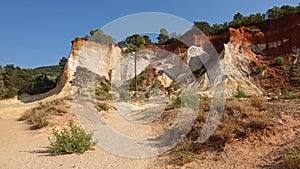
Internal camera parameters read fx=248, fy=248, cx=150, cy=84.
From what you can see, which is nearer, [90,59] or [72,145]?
[72,145]

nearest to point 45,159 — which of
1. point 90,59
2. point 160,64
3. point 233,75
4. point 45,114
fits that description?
point 45,114

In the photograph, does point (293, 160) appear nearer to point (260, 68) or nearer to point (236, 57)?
point (260, 68)

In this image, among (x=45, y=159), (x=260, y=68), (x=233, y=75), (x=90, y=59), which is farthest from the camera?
(x=90, y=59)

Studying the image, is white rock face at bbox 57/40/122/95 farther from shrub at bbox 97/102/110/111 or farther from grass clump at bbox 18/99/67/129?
grass clump at bbox 18/99/67/129

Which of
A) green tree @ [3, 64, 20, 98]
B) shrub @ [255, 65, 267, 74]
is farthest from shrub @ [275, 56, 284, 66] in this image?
green tree @ [3, 64, 20, 98]

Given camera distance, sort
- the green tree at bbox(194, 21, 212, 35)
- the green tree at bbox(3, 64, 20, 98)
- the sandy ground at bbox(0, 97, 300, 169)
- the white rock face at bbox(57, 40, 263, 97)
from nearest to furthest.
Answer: the sandy ground at bbox(0, 97, 300, 169)
the white rock face at bbox(57, 40, 263, 97)
the green tree at bbox(3, 64, 20, 98)
the green tree at bbox(194, 21, 212, 35)

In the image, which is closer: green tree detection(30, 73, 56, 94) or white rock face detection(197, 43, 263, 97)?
white rock face detection(197, 43, 263, 97)

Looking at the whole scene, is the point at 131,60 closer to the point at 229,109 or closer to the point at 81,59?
the point at 81,59

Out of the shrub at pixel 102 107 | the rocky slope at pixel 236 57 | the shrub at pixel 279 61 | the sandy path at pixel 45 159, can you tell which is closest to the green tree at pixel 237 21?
the rocky slope at pixel 236 57

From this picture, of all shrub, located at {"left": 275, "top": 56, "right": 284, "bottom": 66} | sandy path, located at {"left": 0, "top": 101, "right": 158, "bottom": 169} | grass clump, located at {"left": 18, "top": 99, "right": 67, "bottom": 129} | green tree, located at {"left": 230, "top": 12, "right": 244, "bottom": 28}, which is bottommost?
sandy path, located at {"left": 0, "top": 101, "right": 158, "bottom": 169}

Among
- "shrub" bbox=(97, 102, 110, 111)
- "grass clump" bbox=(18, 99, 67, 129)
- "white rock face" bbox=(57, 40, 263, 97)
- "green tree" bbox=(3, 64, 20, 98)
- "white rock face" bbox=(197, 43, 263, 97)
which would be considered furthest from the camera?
"green tree" bbox=(3, 64, 20, 98)

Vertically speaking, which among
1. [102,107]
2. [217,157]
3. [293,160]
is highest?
[102,107]

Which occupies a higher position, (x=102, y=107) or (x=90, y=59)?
(x=90, y=59)

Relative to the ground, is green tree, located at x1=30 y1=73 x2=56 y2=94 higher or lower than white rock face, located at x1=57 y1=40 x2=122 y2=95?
lower
